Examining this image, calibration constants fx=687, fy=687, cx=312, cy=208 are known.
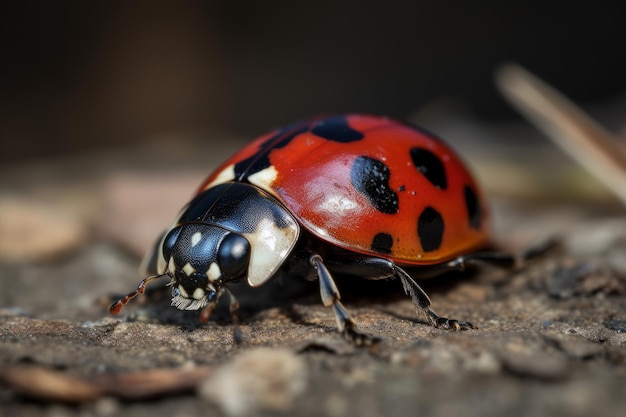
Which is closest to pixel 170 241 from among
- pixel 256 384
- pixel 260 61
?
pixel 256 384

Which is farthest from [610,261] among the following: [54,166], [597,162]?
[54,166]

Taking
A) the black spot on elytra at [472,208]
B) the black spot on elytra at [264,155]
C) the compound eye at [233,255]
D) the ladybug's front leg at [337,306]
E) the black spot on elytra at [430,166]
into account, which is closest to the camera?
the ladybug's front leg at [337,306]

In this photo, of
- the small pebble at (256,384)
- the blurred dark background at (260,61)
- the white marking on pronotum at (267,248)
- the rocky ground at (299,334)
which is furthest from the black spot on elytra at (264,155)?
the blurred dark background at (260,61)

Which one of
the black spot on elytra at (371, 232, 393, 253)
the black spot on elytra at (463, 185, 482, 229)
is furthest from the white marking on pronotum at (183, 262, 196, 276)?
the black spot on elytra at (463, 185, 482, 229)

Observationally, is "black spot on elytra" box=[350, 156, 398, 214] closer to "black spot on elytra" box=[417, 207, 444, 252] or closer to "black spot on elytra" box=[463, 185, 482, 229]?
"black spot on elytra" box=[417, 207, 444, 252]

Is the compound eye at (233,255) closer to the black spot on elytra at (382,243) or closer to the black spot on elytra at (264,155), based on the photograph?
the black spot on elytra at (264,155)

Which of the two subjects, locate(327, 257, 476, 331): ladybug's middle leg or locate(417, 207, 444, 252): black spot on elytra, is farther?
locate(417, 207, 444, 252): black spot on elytra
